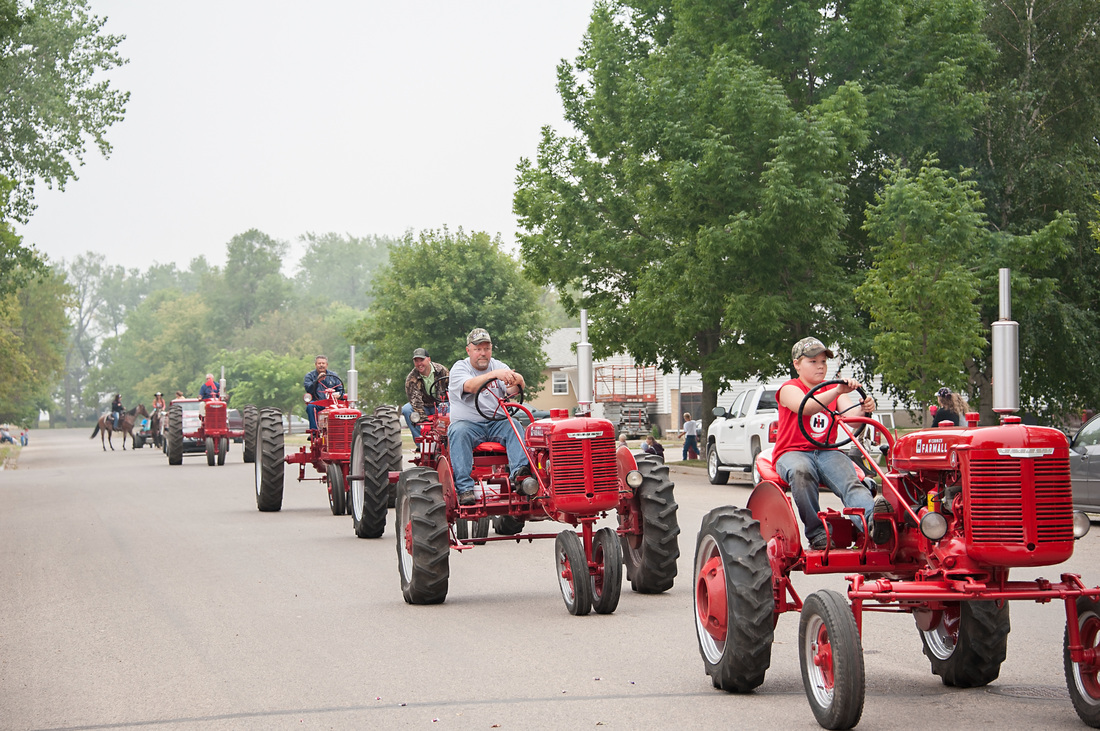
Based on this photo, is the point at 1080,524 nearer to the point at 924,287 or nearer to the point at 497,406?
the point at 497,406

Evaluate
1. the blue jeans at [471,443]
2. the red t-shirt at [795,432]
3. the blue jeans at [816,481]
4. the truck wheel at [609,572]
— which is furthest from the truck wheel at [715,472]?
the blue jeans at [816,481]

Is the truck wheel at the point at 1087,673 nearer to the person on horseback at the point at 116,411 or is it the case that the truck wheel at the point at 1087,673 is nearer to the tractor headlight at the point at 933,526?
the tractor headlight at the point at 933,526

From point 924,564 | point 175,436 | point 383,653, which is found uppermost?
point 175,436

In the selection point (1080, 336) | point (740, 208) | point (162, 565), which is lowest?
point (162, 565)

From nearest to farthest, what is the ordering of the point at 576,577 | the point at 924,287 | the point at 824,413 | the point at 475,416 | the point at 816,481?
the point at 816,481 → the point at 824,413 → the point at 576,577 → the point at 475,416 → the point at 924,287

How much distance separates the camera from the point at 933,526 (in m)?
6.13

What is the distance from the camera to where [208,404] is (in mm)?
35719

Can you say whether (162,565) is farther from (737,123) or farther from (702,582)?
(737,123)

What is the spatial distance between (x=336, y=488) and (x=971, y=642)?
13.6m

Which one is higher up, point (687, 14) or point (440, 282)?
point (687, 14)

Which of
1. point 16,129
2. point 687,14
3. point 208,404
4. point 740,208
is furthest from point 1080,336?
point 16,129

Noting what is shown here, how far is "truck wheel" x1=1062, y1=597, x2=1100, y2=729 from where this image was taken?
19.3ft

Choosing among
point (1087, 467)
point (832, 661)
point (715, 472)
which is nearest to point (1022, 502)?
point (832, 661)

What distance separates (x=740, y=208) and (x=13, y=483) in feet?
62.4
